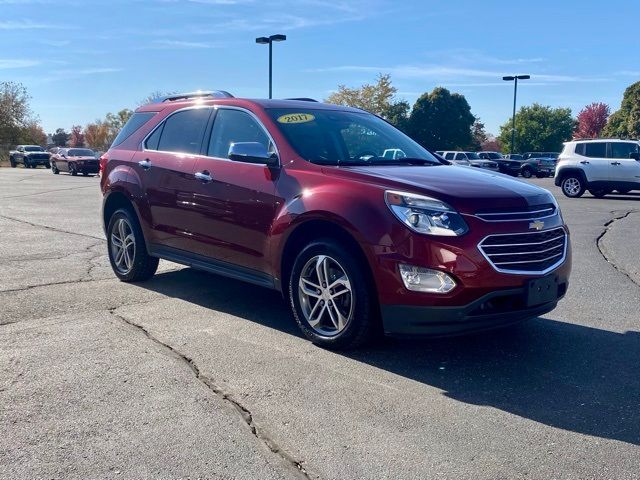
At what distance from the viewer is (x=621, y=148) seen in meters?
20.7

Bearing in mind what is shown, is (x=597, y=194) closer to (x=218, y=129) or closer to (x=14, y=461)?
(x=218, y=129)

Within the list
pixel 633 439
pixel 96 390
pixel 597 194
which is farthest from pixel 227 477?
pixel 597 194

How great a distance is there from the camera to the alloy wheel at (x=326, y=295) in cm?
451

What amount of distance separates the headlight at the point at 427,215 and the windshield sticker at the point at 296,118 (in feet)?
5.10

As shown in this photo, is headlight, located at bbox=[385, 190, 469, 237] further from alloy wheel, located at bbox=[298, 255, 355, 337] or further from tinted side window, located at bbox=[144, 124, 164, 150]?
tinted side window, located at bbox=[144, 124, 164, 150]

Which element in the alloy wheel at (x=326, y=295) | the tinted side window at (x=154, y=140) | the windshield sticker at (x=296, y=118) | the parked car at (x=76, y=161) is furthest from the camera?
the parked car at (x=76, y=161)

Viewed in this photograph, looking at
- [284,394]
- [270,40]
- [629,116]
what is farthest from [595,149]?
[629,116]

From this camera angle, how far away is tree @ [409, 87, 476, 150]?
61.1 metres

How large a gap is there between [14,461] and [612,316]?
4820 mm

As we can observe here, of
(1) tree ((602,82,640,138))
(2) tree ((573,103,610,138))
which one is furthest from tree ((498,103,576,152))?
(1) tree ((602,82,640,138))

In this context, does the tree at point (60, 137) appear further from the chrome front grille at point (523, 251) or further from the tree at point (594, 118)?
the chrome front grille at point (523, 251)

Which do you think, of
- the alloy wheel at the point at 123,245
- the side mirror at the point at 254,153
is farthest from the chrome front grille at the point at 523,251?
the alloy wheel at the point at 123,245

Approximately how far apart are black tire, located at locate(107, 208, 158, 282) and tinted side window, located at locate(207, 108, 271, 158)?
4.66ft

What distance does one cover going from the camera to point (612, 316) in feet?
18.7
